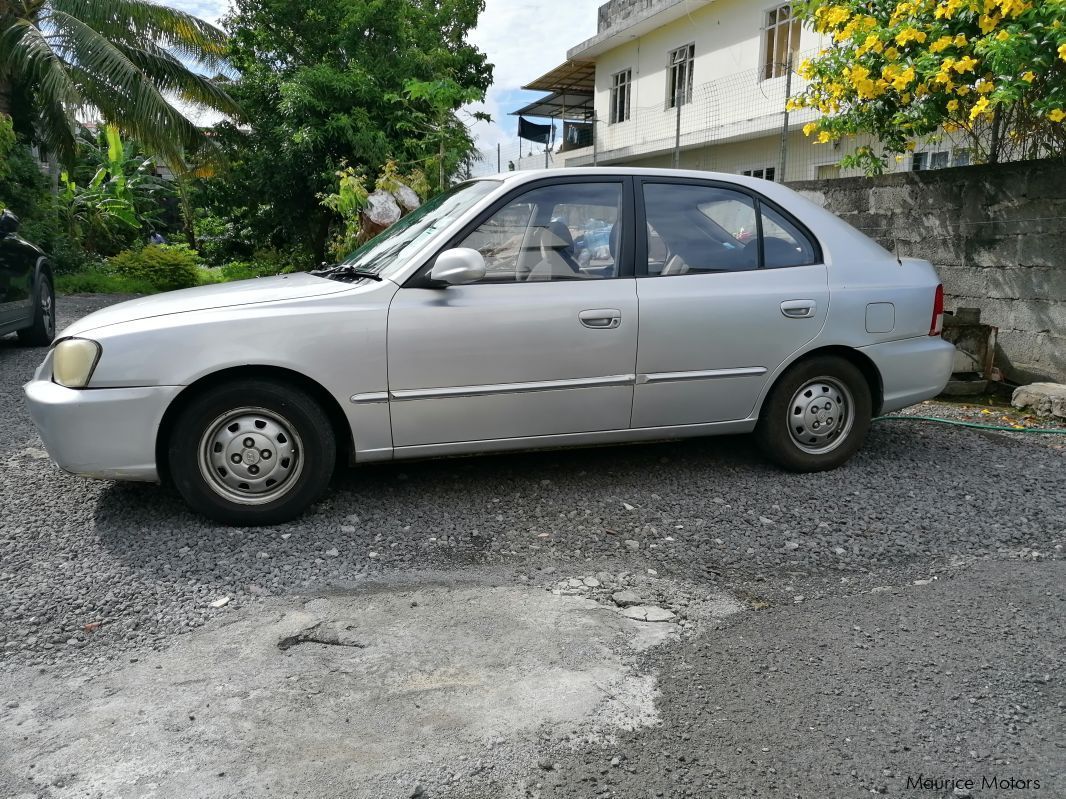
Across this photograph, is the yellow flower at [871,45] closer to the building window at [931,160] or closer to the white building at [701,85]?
the building window at [931,160]

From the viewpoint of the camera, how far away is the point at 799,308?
4832 mm

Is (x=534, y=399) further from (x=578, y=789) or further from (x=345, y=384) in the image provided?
(x=578, y=789)

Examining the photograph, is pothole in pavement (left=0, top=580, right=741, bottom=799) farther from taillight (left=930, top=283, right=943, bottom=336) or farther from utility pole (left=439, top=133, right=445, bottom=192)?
utility pole (left=439, top=133, right=445, bottom=192)

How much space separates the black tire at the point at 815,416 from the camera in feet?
16.2

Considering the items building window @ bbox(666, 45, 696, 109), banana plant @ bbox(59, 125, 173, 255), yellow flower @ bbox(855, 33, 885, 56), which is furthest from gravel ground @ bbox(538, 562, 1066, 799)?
banana plant @ bbox(59, 125, 173, 255)

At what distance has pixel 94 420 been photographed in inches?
153

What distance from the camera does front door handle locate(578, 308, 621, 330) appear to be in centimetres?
444

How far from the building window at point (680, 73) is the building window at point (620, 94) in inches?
81.7

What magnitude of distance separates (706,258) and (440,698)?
9.62 feet

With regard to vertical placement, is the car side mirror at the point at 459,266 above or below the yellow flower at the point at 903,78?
below

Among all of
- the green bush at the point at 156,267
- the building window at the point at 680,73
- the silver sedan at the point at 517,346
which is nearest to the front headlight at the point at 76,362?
the silver sedan at the point at 517,346

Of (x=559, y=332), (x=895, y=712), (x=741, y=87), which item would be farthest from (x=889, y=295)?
(x=741, y=87)

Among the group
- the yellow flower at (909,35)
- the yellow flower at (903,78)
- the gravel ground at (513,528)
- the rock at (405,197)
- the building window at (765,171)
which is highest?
the building window at (765,171)

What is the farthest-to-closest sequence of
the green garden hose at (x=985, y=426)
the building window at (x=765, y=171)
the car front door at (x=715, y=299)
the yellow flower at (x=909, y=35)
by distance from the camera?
the building window at (x=765, y=171) < the yellow flower at (x=909, y=35) < the green garden hose at (x=985, y=426) < the car front door at (x=715, y=299)
